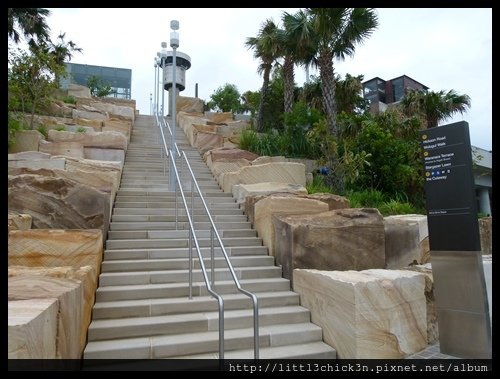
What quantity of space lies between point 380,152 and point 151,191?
6.79 m

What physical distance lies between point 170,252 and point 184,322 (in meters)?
1.52

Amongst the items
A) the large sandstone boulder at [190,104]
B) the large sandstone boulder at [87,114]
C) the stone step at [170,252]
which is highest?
the large sandstone boulder at [190,104]

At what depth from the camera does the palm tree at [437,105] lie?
1458 centimetres

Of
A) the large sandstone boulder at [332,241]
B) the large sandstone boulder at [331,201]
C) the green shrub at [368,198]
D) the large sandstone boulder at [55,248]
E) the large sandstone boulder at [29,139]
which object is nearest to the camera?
the large sandstone boulder at [55,248]

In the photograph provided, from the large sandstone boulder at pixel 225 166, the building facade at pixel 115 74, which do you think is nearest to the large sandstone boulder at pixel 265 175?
the large sandstone boulder at pixel 225 166

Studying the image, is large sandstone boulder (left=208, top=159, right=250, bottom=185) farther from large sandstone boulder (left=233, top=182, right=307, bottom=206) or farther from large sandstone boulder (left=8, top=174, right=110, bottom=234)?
large sandstone boulder (left=8, top=174, right=110, bottom=234)

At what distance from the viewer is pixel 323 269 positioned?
16.9ft

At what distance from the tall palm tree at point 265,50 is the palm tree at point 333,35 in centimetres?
232

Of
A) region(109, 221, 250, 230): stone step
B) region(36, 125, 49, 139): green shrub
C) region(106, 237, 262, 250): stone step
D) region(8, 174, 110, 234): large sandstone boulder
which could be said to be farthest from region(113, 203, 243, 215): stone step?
region(36, 125, 49, 139): green shrub

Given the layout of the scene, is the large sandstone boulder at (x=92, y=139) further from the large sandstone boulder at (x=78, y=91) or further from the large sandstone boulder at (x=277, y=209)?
the large sandstone boulder at (x=78, y=91)

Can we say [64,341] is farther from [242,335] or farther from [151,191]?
[151,191]

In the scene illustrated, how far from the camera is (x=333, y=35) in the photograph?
11.8 meters

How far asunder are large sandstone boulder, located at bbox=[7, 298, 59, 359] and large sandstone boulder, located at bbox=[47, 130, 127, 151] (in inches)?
299

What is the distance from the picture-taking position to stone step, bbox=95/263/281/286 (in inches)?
187
